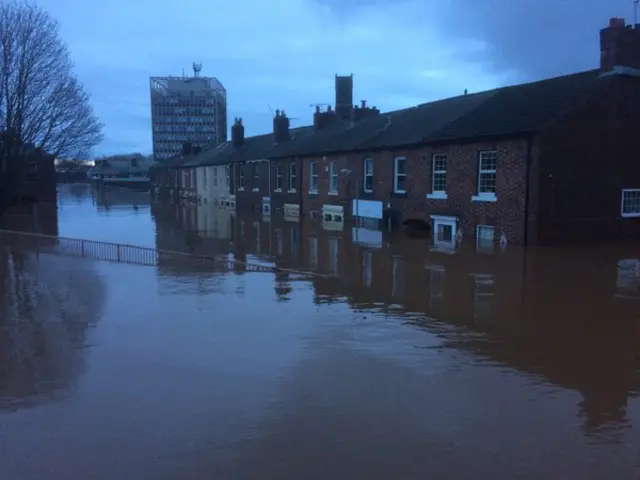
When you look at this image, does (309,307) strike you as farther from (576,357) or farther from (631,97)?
(631,97)

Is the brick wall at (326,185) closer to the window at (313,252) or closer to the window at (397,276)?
the window at (313,252)

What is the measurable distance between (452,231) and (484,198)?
2149 mm

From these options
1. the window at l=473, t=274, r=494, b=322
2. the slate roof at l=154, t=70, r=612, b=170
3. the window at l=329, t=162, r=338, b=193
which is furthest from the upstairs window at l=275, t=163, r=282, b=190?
the window at l=473, t=274, r=494, b=322

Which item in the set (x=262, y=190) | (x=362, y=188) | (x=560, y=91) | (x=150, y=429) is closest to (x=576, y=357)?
(x=150, y=429)

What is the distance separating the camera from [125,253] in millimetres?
18031

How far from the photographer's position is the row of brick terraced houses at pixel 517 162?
18.4 metres

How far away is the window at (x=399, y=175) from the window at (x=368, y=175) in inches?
85.7

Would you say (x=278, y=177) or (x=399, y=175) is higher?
(x=278, y=177)

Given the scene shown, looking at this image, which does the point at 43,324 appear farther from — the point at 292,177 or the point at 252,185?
the point at 252,185

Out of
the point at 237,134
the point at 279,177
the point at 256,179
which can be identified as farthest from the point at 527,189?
the point at 237,134

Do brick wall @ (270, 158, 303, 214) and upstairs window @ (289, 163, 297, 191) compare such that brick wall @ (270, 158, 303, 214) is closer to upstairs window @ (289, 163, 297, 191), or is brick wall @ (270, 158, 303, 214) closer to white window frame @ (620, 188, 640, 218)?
upstairs window @ (289, 163, 297, 191)

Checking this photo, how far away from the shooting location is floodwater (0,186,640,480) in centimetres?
491

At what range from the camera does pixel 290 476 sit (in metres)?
4.64

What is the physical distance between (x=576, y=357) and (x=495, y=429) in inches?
109
